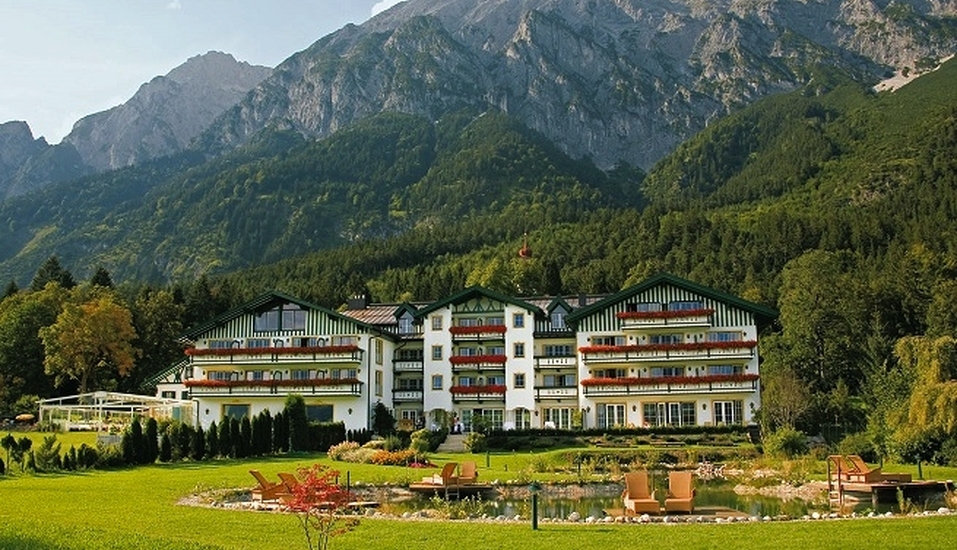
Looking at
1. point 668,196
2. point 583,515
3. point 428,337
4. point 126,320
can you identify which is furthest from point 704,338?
point 668,196

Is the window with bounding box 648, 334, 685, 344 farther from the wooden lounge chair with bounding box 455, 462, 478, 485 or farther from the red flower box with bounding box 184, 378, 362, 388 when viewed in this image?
the wooden lounge chair with bounding box 455, 462, 478, 485

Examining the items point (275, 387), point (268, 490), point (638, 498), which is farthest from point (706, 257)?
point (268, 490)

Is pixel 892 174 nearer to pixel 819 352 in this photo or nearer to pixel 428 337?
pixel 819 352

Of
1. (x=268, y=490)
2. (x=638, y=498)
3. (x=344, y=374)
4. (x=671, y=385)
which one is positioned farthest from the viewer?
(x=344, y=374)

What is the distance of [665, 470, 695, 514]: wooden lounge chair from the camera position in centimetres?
2339

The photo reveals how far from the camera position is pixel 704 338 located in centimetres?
6056

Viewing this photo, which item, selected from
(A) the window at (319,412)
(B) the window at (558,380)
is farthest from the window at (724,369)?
(A) the window at (319,412)

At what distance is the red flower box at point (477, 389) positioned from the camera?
207ft

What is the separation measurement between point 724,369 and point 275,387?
29195 millimetres

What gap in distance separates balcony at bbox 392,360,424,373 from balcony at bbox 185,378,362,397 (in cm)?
531

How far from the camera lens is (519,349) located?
63.6 metres

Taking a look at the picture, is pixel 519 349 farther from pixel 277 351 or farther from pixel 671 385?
pixel 277 351

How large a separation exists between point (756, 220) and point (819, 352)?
2427 inches

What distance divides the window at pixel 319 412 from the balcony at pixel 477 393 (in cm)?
827
